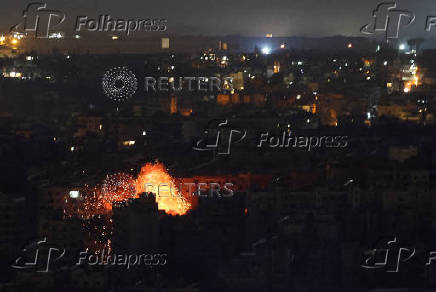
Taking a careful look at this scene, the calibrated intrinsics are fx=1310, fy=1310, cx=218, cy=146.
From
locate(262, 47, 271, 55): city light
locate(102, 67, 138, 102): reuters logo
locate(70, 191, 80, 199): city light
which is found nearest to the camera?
locate(70, 191, 80, 199): city light

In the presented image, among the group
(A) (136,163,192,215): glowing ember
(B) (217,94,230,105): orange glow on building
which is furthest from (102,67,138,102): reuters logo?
(A) (136,163,192,215): glowing ember

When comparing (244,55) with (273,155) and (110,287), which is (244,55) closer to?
(273,155)

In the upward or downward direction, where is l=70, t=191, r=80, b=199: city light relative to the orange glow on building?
downward

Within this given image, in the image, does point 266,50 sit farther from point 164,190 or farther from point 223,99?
point 164,190

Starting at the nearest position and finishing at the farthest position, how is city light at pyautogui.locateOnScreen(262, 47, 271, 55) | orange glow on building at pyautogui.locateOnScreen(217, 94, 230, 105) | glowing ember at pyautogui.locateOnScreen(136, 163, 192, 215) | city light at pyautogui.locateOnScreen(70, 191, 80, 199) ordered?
glowing ember at pyautogui.locateOnScreen(136, 163, 192, 215)
city light at pyautogui.locateOnScreen(70, 191, 80, 199)
orange glow on building at pyautogui.locateOnScreen(217, 94, 230, 105)
city light at pyautogui.locateOnScreen(262, 47, 271, 55)

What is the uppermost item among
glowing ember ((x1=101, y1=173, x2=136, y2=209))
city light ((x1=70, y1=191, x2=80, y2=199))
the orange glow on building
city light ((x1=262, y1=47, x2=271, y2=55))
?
city light ((x1=262, y1=47, x2=271, y2=55))

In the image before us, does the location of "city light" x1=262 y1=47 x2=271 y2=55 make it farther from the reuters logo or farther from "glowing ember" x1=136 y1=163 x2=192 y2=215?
"glowing ember" x1=136 y1=163 x2=192 y2=215

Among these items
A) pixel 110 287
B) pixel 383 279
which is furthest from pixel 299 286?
pixel 110 287

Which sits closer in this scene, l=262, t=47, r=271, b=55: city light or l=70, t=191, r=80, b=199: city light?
l=70, t=191, r=80, b=199: city light
